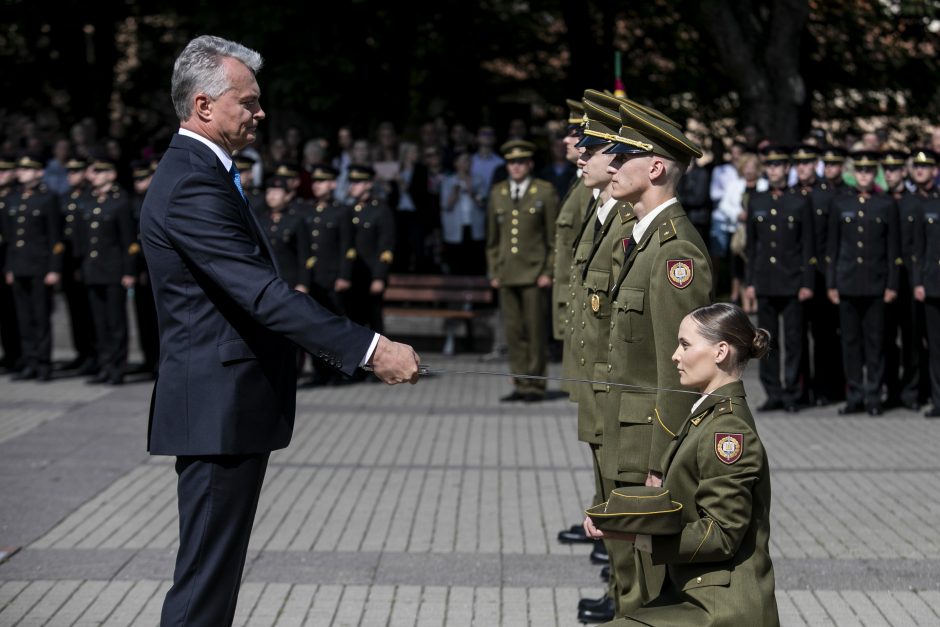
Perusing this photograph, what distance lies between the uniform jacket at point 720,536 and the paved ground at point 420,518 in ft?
6.75

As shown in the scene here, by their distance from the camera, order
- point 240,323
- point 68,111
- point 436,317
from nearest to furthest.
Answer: point 240,323, point 436,317, point 68,111

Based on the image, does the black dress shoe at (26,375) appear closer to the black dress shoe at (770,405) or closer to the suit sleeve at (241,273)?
the black dress shoe at (770,405)

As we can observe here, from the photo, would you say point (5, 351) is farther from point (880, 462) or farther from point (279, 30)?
point (880, 462)

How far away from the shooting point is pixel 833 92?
22172mm

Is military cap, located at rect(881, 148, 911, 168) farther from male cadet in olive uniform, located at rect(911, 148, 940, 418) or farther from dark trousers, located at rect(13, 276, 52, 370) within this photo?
dark trousers, located at rect(13, 276, 52, 370)

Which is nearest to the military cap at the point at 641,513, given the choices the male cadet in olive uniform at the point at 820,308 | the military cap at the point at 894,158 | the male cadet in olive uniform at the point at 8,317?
the male cadet in olive uniform at the point at 820,308

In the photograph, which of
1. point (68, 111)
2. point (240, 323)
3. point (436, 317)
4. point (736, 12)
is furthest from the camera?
point (68, 111)

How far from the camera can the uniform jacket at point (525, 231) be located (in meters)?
12.9

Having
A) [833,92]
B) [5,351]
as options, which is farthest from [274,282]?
[833,92]

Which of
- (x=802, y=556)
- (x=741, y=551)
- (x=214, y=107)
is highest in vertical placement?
(x=214, y=107)

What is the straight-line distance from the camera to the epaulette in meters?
5.05

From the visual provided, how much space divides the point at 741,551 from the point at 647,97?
17.9 metres

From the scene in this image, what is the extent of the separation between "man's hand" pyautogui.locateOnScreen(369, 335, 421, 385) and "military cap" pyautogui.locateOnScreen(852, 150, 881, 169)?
28.4 ft

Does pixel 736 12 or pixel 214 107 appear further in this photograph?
pixel 736 12
